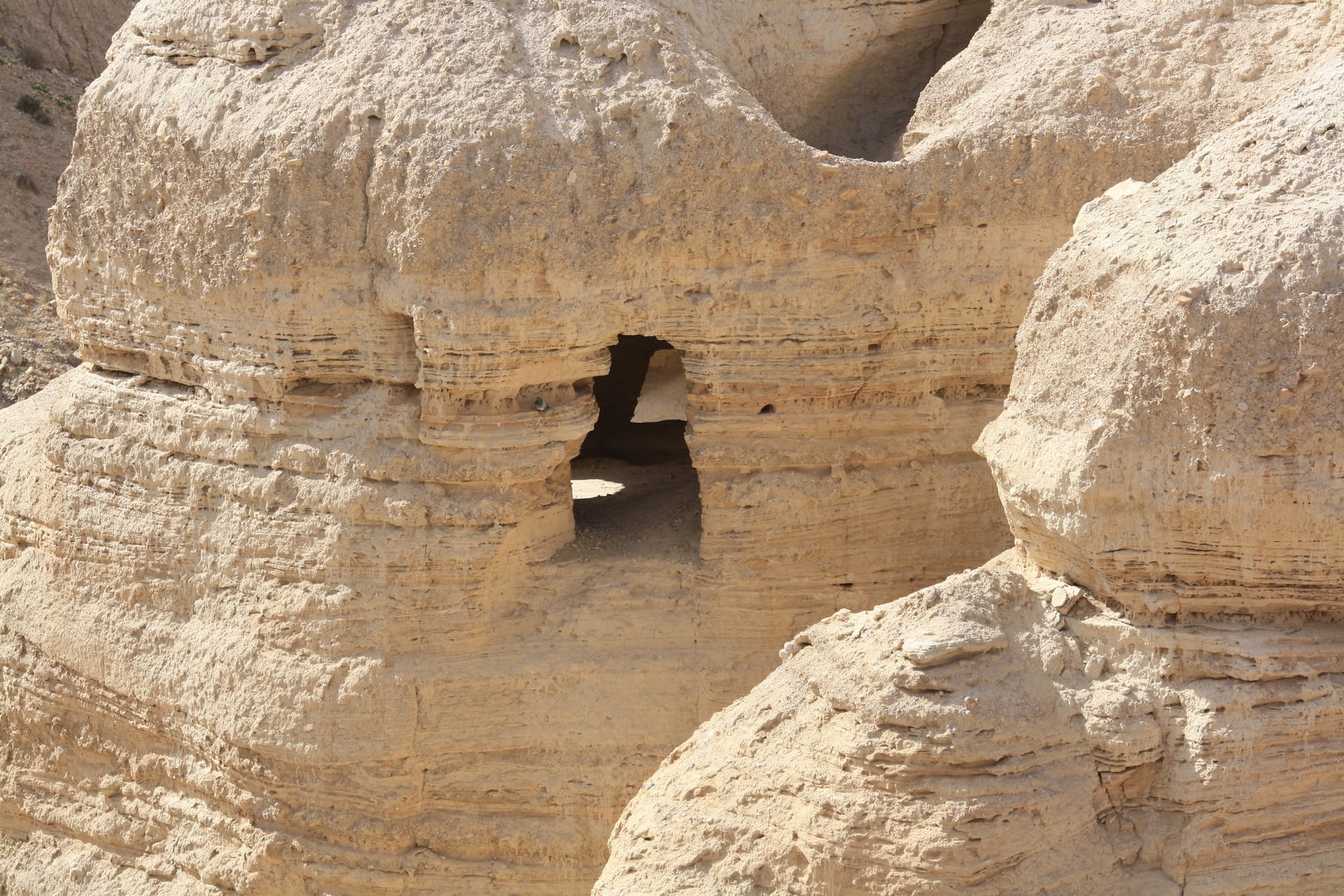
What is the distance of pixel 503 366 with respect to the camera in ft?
25.3

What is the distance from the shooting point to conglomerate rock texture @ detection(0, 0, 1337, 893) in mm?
7703

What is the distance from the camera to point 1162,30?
8.03 meters

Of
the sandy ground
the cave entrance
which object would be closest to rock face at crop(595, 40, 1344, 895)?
the cave entrance

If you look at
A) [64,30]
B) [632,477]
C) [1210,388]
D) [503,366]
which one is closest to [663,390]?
Result: [632,477]

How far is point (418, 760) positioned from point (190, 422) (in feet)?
6.77

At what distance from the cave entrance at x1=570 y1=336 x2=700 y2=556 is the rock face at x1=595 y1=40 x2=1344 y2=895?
2633 mm

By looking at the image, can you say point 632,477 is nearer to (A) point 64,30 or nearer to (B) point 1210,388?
(B) point 1210,388

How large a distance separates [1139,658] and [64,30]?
18218mm

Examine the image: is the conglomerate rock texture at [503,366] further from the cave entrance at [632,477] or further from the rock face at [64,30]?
the rock face at [64,30]

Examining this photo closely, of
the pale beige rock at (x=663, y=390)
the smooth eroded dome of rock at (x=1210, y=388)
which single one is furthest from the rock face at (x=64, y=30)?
the smooth eroded dome of rock at (x=1210, y=388)

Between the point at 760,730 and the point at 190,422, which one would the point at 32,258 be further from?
the point at 760,730

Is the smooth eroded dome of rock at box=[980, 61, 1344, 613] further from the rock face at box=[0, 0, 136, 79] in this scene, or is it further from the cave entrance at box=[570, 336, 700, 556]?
the rock face at box=[0, 0, 136, 79]

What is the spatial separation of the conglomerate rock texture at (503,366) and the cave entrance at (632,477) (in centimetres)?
13

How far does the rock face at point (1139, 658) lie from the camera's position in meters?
5.51
